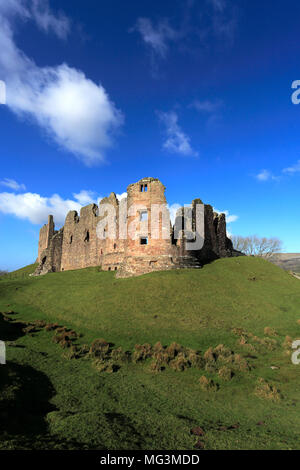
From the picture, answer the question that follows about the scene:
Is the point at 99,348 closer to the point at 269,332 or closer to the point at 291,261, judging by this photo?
the point at 269,332

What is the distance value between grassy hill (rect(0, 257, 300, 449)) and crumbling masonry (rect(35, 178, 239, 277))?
3186mm

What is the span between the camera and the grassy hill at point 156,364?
26.4 feet

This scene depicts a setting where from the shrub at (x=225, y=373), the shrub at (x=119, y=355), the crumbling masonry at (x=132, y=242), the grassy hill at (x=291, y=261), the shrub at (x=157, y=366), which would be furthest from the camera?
the grassy hill at (x=291, y=261)

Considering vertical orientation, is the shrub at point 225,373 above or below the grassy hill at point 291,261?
below

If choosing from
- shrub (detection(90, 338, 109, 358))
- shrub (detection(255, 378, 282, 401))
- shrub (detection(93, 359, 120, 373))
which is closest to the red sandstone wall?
shrub (detection(90, 338, 109, 358))

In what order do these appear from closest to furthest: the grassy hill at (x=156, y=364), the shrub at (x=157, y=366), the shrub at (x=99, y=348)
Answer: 1. the grassy hill at (x=156, y=364)
2. the shrub at (x=157, y=366)
3. the shrub at (x=99, y=348)

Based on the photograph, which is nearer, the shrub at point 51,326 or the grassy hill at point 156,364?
the grassy hill at point 156,364

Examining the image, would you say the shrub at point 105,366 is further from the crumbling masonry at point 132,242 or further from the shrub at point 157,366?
the crumbling masonry at point 132,242

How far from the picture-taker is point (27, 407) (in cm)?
926

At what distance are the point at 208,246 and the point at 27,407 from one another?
118 feet

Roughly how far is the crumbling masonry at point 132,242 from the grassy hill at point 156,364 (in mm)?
3186

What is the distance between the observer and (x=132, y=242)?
1265 inches

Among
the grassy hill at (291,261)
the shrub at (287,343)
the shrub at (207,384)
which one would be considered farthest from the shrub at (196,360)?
the grassy hill at (291,261)
